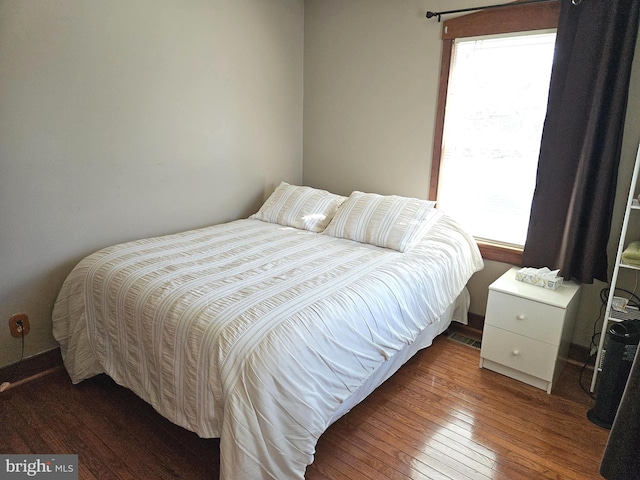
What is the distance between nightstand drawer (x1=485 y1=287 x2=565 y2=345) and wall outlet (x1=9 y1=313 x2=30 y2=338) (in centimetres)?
259

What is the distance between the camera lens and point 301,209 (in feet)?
9.62

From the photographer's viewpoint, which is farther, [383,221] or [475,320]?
[475,320]

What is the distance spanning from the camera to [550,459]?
172cm

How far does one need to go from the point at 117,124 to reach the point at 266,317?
1.61 meters

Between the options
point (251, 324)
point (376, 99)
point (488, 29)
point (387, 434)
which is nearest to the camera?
point (251, 324)

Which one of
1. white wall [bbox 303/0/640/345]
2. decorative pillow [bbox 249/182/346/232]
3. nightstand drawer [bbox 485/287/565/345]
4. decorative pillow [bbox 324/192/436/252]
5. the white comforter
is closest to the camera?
the white comforter

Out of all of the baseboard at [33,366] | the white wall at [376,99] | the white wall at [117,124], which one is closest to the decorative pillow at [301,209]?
the white wall at [117,124]

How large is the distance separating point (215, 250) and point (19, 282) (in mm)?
1025

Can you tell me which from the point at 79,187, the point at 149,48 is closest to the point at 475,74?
the point at 149,48

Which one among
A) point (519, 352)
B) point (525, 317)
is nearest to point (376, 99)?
point (525, 317)

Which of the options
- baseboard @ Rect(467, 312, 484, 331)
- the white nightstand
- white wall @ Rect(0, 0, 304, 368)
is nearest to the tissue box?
the white nightstand

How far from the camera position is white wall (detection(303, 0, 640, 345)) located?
2750 millimetres

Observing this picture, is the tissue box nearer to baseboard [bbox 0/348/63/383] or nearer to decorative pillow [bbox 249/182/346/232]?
decorative pillow [bbox 249/182/346/232]

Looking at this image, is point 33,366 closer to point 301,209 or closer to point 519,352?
point 301,209
